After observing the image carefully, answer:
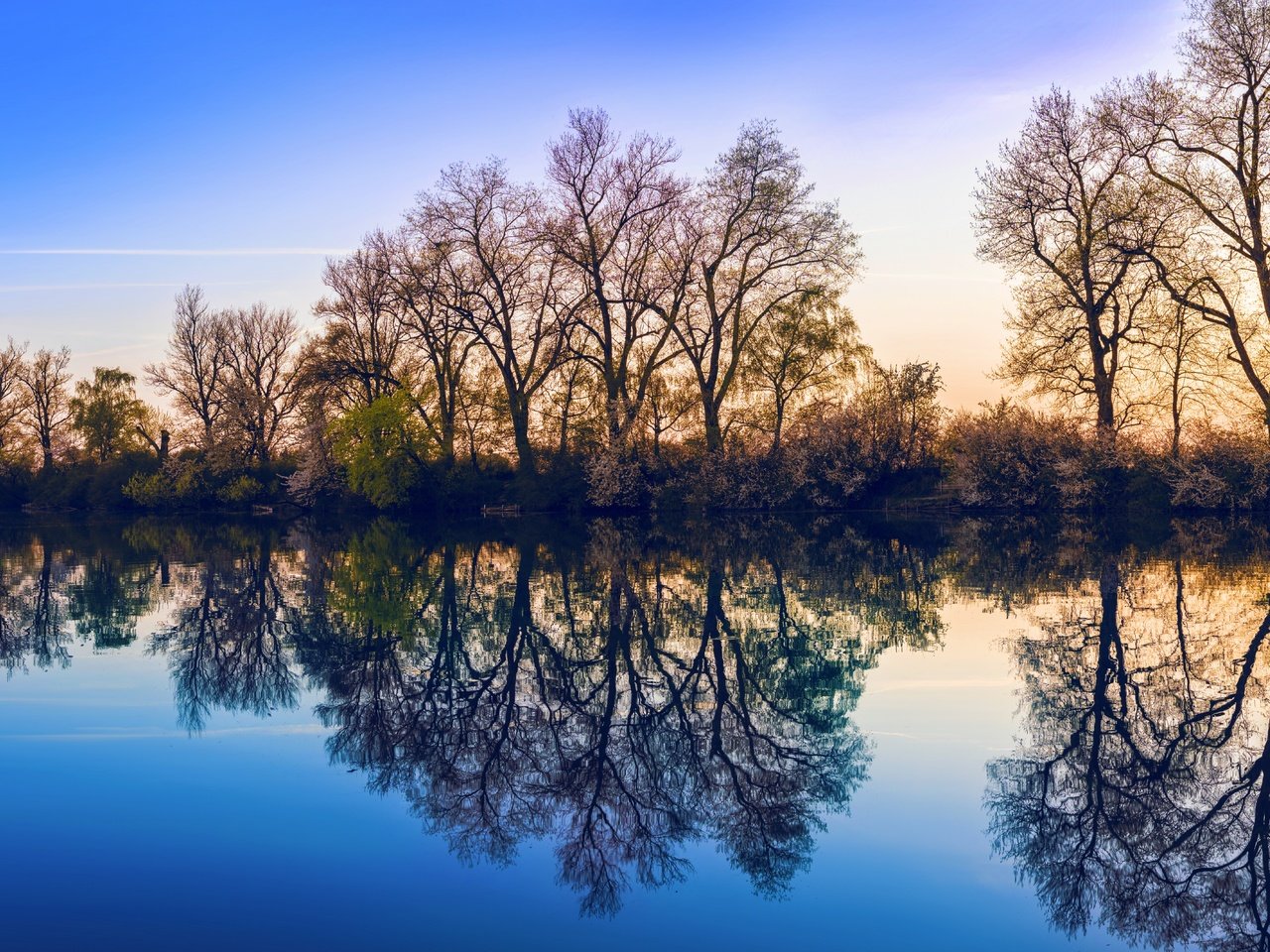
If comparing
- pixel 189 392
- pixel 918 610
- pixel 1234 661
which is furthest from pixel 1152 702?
pixel 189 392

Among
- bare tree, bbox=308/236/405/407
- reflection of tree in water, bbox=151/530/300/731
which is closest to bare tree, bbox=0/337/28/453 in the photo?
bare tree, bbox=308/236/405/407

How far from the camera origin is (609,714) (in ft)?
26.7

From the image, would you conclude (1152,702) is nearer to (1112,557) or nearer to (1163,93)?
(1112,557)

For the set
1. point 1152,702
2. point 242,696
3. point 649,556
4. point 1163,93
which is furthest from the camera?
point 1163,93

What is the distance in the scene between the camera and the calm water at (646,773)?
484 centimetres

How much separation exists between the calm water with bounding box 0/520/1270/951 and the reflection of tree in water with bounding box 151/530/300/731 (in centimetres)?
7

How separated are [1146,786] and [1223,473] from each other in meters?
29.6

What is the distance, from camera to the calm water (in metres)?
4.84

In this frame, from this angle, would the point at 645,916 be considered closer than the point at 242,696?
Yes

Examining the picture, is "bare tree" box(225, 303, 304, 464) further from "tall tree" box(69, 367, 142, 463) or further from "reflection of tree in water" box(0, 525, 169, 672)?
"reflection of tree in water" box(0, 525, 169, 672)

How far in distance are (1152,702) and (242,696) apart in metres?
7.59

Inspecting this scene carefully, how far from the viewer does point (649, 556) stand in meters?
21.0

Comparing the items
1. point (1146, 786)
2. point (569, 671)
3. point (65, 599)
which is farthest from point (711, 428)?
point (1146, 786)

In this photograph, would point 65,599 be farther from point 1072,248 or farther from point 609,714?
point 1072,248
